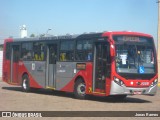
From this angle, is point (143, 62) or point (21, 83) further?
point (21, 83)

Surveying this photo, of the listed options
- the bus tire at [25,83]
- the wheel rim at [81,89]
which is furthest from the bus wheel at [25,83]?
the wheel rim at [81,89]

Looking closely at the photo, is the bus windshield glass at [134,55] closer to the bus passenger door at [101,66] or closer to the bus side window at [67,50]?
the bus passenger door at [101,66]

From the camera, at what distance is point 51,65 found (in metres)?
21.9

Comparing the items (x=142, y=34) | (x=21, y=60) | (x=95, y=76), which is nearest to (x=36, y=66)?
(x=21, y=60)

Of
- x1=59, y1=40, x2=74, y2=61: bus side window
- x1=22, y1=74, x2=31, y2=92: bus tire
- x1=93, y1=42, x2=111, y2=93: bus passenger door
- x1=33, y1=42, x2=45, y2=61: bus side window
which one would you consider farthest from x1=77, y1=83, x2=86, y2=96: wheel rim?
x1=22, y1=74, x2=31, y2=92: bus tire

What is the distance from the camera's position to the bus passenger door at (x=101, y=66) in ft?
59.3

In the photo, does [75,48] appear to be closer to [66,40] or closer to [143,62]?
A: [66,40]

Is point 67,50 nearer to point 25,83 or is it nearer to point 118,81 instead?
point 118,81

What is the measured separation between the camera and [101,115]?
13688 millimetres

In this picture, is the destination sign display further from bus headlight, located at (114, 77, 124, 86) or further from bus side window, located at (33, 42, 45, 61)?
bus side window, located at (33, 42, 45, 61)

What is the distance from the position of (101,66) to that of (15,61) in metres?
8.21

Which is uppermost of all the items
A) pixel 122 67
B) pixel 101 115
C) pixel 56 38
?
pixel 56 38

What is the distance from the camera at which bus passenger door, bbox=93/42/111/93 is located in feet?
59.3

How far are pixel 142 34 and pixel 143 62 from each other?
51.5 inches
